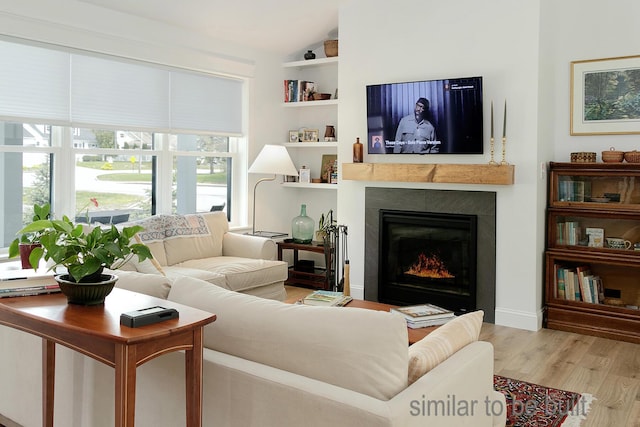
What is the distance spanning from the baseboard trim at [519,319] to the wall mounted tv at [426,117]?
1.33m

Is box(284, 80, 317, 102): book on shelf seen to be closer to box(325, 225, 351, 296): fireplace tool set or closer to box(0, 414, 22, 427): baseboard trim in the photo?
box(325, 225, 351, 296): fireplace tool set

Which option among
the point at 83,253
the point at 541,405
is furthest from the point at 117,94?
the point at 541,405

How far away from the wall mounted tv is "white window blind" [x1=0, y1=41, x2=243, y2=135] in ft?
5.22

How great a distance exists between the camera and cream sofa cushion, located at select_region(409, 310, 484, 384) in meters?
1.75

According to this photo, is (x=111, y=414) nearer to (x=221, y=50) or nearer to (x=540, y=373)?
(x=540, y=373)

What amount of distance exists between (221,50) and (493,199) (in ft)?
9.87

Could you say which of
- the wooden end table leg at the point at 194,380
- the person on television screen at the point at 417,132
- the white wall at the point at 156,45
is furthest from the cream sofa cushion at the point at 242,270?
the wooden end table leg at the point at 194,380

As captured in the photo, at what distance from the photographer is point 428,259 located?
512 cm

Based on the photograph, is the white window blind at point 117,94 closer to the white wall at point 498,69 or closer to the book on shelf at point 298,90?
the book on shelf at point 298,90

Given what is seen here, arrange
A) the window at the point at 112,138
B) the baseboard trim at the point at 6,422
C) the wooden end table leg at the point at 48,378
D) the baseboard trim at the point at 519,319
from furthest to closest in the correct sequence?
the baseboard trim at the point at 519,319, the window at the point at 112,138, the baseboard trim at the point at 6,422, the wooden end table leg at the point at 48,378

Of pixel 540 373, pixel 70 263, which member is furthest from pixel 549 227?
pixel 70 263

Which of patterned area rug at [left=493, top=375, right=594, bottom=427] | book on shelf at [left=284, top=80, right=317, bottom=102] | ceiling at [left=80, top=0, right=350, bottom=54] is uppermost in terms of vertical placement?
ceiling at [left=80, top=0, right=350, bottom=54]

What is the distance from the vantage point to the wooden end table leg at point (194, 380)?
66.8 inches

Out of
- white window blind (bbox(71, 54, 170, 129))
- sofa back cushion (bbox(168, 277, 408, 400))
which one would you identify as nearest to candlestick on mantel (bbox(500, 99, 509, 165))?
white window blind (bbox(71, 54, 170, 129))
